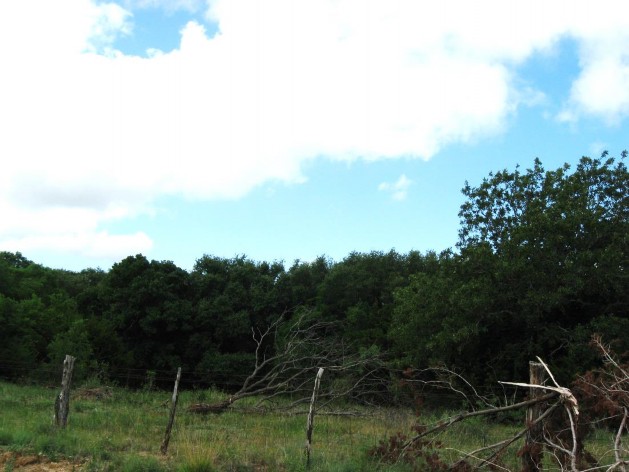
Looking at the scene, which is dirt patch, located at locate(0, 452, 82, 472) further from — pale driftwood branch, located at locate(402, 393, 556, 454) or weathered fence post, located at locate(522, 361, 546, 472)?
weathered fence post, located at locate(522, 361, 546, 472)

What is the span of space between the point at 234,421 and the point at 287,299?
22.5 metres

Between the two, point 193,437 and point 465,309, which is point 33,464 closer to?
point 193,437

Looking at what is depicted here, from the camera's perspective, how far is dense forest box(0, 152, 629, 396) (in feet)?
61.2

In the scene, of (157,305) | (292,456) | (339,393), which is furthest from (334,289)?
(292,456)

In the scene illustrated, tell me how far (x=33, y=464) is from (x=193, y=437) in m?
2.78

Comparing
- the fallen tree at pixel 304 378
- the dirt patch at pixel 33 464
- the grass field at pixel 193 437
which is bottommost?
the dirt patch at pixel 33 464

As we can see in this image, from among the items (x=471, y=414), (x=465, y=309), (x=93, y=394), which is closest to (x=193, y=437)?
(x=471, y=414)

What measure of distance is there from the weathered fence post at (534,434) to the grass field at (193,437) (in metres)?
1.29

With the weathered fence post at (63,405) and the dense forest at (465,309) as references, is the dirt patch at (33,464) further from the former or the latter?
the dense forest at (465,309)

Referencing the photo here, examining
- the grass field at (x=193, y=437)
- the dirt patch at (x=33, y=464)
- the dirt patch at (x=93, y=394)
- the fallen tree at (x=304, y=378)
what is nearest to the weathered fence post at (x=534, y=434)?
the grass field at (x=193, y=437)

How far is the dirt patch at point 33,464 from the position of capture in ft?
23.1

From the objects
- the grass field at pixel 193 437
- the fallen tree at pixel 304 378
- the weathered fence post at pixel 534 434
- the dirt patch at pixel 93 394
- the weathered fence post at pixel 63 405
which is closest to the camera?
the weathered fence post at pixel 534 434

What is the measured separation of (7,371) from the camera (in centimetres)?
2145

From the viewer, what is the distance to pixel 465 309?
19125 millimetres
